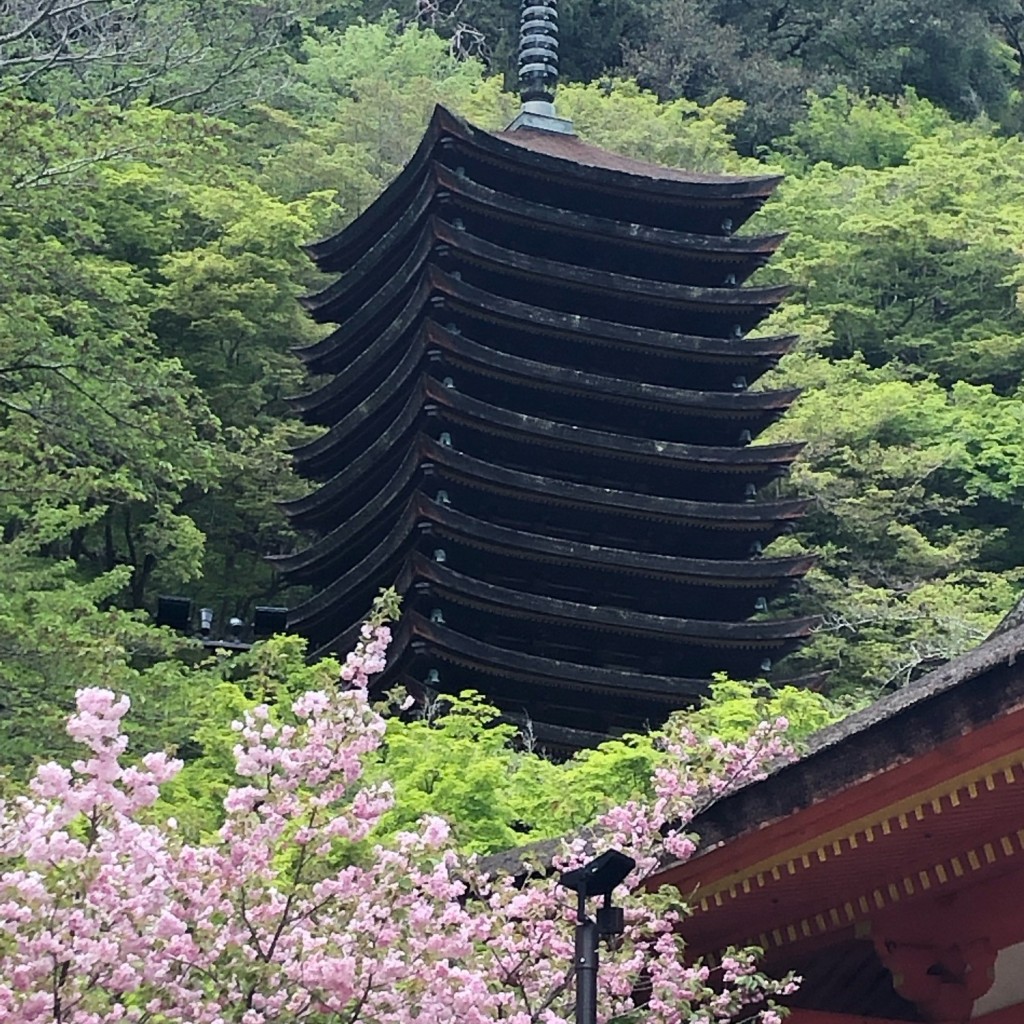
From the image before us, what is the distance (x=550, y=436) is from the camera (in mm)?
20078

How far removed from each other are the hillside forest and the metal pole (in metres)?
3.09

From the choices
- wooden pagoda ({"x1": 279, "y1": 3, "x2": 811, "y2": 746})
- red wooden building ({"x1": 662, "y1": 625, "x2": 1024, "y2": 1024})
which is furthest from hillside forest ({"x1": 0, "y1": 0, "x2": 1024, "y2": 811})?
red wooden building ({"x1": 662, "y1": 625, "x2": 1024, "y2": 1024})

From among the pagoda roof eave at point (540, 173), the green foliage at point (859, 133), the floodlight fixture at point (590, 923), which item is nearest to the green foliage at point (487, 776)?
the floodlight fixture at point (590, 923)

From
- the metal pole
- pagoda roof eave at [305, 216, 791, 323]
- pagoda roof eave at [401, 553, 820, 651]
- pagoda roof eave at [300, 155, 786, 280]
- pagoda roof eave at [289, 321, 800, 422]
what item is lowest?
the metal pole

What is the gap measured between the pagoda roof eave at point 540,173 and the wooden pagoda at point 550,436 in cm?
4

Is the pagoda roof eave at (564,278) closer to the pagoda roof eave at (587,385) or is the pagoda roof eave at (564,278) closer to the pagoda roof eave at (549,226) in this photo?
the pagoda roof eave at (549,226)

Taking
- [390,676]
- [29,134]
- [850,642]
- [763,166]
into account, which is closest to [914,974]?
[29,134]

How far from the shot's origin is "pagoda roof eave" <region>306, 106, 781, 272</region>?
67.9 feet

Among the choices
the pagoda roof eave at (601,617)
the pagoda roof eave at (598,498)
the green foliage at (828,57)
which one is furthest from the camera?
the green foliage at (828,57)

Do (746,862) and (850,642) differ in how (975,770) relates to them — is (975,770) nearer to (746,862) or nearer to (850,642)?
(746,862)

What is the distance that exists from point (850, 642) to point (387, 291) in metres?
7.33

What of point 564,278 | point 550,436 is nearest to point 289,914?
point 550,436

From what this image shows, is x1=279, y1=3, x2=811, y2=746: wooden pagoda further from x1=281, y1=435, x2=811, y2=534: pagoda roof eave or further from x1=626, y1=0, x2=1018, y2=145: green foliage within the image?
x1=626, y1=0, x2=1018, y2=145: green foliage

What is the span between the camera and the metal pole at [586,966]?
14.6 feet
